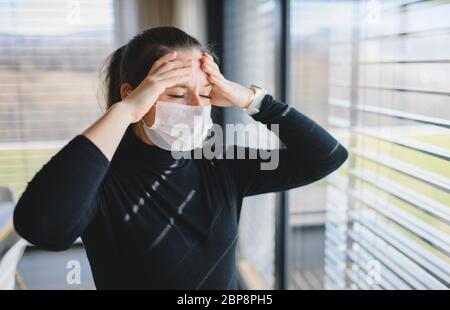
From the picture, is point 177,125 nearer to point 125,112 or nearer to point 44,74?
point 125,112

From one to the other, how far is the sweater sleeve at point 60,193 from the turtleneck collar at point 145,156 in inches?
6.2

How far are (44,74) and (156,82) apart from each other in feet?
7.83

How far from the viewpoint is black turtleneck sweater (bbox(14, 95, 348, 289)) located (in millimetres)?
688

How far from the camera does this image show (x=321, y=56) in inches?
58.8

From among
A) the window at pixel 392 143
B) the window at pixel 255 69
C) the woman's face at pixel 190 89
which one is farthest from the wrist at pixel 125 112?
the window at pixel 255 69

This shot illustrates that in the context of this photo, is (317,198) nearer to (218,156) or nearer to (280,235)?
(280,235)

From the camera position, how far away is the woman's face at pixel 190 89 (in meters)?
0.84

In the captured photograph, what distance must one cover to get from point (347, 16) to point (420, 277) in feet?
2.41

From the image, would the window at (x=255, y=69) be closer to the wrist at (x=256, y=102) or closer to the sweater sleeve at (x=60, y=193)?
the wrist at (x=256, y=102)

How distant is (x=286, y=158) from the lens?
980mm

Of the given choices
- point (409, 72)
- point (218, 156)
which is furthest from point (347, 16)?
point (218, 156)

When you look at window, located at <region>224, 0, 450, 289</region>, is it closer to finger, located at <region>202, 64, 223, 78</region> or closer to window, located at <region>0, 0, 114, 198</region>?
finger, located at <region>202, 64, 223, 78</region>

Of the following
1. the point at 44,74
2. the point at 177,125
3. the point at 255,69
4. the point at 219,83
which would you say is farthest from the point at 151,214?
the point at 44,74

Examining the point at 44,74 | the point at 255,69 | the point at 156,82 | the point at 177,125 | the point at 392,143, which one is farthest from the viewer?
the point at 44,74
